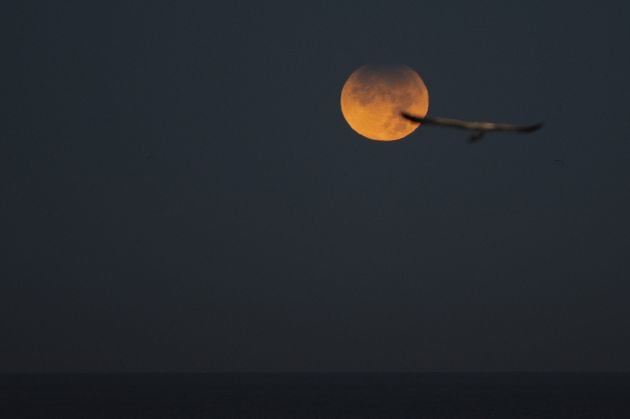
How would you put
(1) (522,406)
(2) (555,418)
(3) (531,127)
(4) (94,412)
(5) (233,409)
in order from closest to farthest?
(3) (531,127)
(2) (555,418)
(4) (94,412)
(5) (233,409)
(1) (522,406)

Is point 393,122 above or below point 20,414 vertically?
below

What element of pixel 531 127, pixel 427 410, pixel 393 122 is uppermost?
pixel 427 410

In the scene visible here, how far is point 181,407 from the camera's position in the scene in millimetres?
179750

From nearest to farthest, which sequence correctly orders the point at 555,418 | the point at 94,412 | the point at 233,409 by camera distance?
the point at 555,418 → the point at 94,412 → the point at 233,409

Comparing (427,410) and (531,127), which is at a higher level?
(427,410)

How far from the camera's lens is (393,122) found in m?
8.77

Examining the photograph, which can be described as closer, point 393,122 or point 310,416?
point 393,122

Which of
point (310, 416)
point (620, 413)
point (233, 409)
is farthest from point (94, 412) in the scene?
point (620, 413)

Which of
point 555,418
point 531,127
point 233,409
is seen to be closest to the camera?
point 531,127

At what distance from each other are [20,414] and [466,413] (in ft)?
263

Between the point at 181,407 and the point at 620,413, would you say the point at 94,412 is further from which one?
the point at 620,413

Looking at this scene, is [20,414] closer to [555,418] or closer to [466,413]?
[466,413]

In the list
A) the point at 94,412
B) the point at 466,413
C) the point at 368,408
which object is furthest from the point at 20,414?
the point at 466,413

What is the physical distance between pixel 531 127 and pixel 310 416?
504 feet
